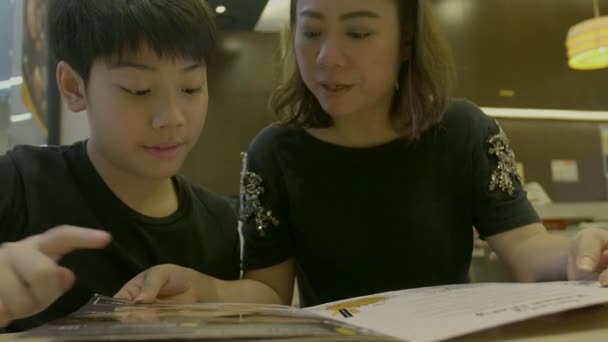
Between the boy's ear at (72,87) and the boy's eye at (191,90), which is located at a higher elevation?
the boy's ear at (72,87)

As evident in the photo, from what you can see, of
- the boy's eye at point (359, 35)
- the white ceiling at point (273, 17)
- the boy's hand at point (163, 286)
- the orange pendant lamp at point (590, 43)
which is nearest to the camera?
the boy's hand at point (163, 286)

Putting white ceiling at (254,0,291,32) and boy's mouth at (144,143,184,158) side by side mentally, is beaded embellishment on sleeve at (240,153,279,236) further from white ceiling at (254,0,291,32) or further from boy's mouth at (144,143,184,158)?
white ceiling at (254,0,291,32)

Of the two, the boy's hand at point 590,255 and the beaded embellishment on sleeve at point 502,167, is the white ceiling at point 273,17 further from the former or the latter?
the boy's hand at point 590,255

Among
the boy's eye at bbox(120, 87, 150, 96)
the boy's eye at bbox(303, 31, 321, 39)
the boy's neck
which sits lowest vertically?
the boy's neck

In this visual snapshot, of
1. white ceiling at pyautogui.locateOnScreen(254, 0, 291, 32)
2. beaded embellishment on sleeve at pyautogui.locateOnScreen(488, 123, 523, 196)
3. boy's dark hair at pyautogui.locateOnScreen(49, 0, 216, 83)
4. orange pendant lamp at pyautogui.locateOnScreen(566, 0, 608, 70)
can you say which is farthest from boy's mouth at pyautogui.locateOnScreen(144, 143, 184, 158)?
white ceiling at pyautogui.locateOnScreen(254, 0, 291, 32)

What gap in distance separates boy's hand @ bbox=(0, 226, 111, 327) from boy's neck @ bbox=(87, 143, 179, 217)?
1.05 ft

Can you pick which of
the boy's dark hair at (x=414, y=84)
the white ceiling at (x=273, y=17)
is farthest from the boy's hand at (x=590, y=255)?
the white ceiling at (x=273, y=17)

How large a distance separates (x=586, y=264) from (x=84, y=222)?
58cm

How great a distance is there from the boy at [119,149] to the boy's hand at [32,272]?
0.81 ft

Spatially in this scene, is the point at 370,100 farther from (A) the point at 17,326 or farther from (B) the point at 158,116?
(A) the point at 17,326

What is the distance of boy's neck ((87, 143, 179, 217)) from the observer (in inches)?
29.4

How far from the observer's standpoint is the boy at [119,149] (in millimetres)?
659

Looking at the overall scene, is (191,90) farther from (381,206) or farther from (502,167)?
(502,167)

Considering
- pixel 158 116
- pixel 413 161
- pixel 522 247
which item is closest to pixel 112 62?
pixel 158 116
